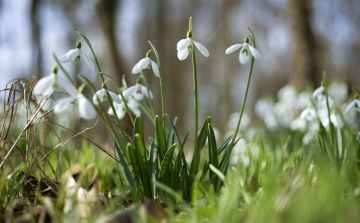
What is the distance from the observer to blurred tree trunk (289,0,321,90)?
441cm

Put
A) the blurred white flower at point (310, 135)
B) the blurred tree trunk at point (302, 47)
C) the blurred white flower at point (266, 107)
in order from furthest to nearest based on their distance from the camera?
the blurred white flower at point (266, 107), the blurred tree trunk at point (302, 47), the blurred white flower at point (310, 135)

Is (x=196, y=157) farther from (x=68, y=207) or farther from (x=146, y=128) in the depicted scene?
(x=146, y=128)

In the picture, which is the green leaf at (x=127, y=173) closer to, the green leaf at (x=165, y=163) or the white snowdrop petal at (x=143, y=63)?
the green leaf at (x=165, y=163)

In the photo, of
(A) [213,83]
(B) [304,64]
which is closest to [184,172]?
(B) [304,64]

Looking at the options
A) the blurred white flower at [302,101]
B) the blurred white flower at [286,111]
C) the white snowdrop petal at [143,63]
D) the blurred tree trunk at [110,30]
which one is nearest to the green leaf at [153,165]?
the white snowdrop petal at [143,63]

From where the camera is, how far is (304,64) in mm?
4410

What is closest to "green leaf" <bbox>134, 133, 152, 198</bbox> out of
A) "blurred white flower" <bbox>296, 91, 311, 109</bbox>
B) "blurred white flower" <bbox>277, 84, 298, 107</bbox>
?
"blurred white flower" <bbox>296, 91, 311, 109</bbox>

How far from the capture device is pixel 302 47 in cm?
449

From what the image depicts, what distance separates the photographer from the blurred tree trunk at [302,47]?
173 inches

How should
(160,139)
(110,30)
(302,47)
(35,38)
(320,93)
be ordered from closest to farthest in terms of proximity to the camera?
1. (160,139)
2. (320,93)
3. (302,47)
4. (110,30)
5. (35,38)

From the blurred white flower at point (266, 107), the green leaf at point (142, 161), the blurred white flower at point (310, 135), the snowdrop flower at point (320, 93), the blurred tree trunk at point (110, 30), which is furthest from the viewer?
the blurred tree trunk at point (110, 30)

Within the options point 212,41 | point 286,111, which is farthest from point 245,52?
point 212,41

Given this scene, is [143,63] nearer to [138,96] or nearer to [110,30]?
[138,96]

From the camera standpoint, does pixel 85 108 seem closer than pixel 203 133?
Yes
